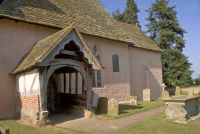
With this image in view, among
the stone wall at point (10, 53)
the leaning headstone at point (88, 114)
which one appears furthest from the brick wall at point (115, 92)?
the stone wall at point (10, 53)

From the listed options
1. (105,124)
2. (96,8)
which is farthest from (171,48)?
(105,124)

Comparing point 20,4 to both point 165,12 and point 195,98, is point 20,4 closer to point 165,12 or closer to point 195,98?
point 195,98

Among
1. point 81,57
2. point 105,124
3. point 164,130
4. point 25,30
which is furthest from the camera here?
point 25,30

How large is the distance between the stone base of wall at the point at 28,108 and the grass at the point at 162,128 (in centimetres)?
437

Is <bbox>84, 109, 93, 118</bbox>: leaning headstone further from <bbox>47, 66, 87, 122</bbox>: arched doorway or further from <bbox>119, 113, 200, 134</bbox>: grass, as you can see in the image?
<bbox>119, 113, 200, 134</bbox>: grass

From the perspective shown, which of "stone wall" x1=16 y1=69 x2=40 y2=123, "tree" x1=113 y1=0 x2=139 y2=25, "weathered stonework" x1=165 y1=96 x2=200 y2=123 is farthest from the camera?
"tree" x1=113 y1=0 x2=139 y2=25

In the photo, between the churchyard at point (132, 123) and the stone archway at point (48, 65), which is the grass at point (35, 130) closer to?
the churchyard at point (132, 123)

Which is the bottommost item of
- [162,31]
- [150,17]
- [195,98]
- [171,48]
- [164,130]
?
[164,130]

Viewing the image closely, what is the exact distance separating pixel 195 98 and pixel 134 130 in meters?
5.48

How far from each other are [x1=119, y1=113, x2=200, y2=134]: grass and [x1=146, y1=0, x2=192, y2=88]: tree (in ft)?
89.0

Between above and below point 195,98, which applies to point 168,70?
above

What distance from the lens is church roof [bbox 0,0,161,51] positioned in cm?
1627

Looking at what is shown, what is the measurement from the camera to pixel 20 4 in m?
17.1

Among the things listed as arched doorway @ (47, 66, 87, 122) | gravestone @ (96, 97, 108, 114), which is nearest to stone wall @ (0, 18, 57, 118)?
arched doorway @ (47, 66, 87, 122)
